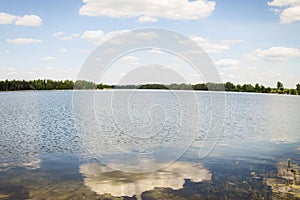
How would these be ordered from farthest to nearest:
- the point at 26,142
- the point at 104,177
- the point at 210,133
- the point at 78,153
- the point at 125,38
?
the point at 210,133, the point at 26,142, the point at 78,153, the point at 125,38, the point at 104,177

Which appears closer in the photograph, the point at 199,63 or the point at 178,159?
the point at 199,63

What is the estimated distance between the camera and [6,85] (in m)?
194

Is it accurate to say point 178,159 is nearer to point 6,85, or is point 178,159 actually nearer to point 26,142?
point 26,142

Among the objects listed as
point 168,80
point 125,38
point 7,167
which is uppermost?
point 125,38

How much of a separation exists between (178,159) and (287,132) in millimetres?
17147

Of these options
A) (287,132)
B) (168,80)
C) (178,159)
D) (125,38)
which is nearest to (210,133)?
(287,132)

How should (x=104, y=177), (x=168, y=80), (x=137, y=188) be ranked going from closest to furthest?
(x=137, y=188) < (x=104, y=177) < (x=168, y=80)

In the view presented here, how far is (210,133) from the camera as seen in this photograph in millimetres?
29109

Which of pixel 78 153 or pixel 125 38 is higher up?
pixel 125 38

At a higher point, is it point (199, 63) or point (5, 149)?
point (199, 63)

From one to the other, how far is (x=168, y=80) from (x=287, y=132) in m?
18.8

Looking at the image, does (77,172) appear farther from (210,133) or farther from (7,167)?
(210,133)

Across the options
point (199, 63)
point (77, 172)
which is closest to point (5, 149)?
point (77, 172)

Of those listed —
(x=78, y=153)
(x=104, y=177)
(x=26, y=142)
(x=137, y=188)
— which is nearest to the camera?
(x=137, y=188)
